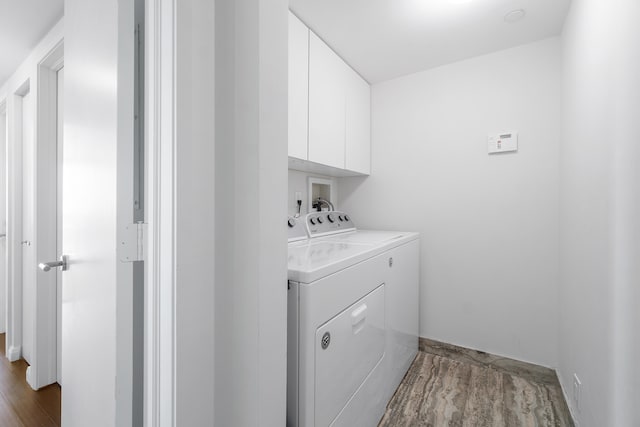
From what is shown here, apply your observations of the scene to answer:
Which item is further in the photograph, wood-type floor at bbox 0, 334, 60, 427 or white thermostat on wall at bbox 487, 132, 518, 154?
white thermostat on wall at bbox 487, 132, 518, 154

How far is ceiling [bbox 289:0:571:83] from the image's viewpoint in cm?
154

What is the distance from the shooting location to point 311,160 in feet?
5.74

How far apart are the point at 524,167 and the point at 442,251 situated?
0.80 metres

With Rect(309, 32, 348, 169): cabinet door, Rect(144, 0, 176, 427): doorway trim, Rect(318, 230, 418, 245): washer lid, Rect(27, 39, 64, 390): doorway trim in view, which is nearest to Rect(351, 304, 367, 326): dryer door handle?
Rect(318, 230, 418, 245): washer lid

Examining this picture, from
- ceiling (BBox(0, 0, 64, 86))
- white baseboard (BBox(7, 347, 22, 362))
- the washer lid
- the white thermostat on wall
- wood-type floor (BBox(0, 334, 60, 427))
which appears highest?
ceiling (BBox(0, 0, 64, 86))

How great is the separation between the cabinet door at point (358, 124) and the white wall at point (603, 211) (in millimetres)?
1296

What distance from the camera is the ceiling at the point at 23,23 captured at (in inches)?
56.8

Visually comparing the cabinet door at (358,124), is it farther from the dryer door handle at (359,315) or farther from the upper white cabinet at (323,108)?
the dryer door handle at (359,315)

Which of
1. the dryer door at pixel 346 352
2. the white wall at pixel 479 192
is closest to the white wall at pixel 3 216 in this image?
the dryer door at pixel 346 352

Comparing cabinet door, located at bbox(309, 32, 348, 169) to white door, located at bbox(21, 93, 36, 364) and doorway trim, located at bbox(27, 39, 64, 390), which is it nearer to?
doorway trim, located at bbox(27, 39, 64, 390)

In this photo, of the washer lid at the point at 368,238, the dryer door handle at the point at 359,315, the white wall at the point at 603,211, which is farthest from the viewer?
the washer lid at the point at 368,238

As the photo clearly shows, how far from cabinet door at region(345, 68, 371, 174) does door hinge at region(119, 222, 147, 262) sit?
1611 millimetres

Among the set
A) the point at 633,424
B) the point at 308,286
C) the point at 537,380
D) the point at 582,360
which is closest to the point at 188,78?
the point at 308,286

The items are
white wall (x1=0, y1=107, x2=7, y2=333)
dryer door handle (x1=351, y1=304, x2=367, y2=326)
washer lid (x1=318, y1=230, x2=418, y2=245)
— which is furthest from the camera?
white wall (x1=0, y1=107, x2=7, y2=333)
